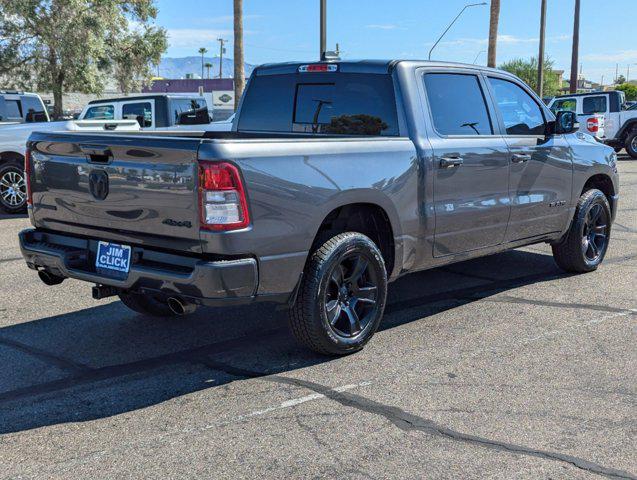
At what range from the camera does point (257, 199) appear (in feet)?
14.2

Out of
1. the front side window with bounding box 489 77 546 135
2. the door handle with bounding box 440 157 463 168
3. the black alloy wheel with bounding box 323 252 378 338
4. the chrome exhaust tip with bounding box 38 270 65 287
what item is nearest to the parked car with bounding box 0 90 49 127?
the chrome exhaust tip with bounding box 38 270 65 287

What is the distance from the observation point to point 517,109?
6574 millimetres

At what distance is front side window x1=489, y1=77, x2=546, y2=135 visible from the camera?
635 centimetres

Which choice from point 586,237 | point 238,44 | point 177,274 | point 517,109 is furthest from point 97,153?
point 238,44

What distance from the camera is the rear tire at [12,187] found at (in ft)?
39.4

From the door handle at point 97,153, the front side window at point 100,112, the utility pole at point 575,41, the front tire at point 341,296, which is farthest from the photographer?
the utility pole at point 575,41

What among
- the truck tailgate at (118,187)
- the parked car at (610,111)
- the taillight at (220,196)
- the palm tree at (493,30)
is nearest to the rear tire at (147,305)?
the truck tailgate at (118,187)

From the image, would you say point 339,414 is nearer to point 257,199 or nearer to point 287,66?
point 257,199

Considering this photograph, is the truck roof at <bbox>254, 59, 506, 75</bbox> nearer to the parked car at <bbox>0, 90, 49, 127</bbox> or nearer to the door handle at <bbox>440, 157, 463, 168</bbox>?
the door handle at <bbox>440, 157, 463, 168</bbox>

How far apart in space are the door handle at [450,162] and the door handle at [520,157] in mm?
776

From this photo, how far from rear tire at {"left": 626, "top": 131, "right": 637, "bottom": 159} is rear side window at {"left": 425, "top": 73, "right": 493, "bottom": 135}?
2062cm

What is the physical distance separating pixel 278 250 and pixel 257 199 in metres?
0.34

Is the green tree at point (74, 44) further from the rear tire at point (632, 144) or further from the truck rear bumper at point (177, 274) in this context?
the truck rear bumper at point (177, 274)

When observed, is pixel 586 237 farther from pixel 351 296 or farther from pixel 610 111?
pixel 610 111
